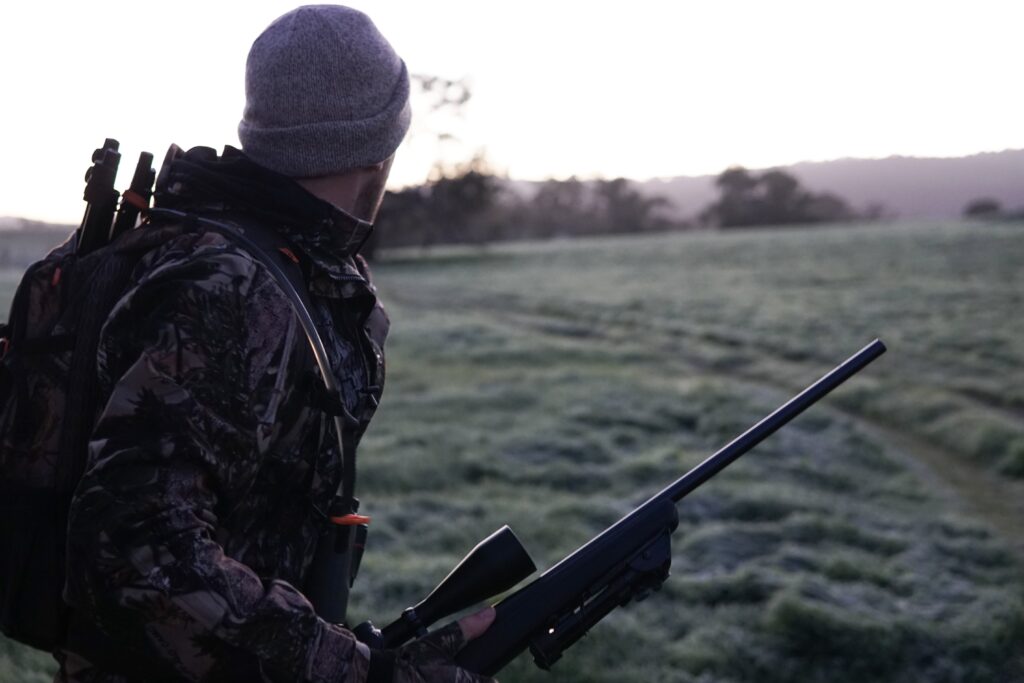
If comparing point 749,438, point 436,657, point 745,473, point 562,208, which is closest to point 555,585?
point 436,657

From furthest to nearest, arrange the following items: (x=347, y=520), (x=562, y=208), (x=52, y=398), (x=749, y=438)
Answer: (x=562, y=208) < (x=749, y=438) < (x=347, y=520) < (x=52, y=398)

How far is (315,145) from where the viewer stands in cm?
233

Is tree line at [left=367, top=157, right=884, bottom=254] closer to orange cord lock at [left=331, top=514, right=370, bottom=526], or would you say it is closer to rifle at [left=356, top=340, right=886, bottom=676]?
rifle at [left=356, top=340, right=886, bottom=676]

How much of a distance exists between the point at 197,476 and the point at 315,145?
800 mm

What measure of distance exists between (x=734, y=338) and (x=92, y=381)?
17.4 metres

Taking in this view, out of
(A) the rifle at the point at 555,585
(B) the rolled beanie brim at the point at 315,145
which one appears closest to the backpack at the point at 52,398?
(B) the rolled beanie brim at the point at 315,145

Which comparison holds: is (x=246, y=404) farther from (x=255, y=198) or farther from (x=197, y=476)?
(x=255, y=198)

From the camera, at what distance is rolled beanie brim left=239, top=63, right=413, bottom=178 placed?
2.32 meters

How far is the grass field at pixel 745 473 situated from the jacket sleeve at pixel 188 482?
3.71 metres

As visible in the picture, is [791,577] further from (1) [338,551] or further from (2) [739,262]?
(2) [739,262]

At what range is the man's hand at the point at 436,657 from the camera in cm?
213

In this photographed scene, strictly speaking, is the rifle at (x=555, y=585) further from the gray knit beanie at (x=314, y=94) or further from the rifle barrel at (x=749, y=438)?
the gray knit beanie at (x=314, y=94)

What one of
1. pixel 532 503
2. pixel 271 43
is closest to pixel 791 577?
pixel 532 503

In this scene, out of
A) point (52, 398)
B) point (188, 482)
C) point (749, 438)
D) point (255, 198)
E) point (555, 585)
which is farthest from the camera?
point (749, 438)
